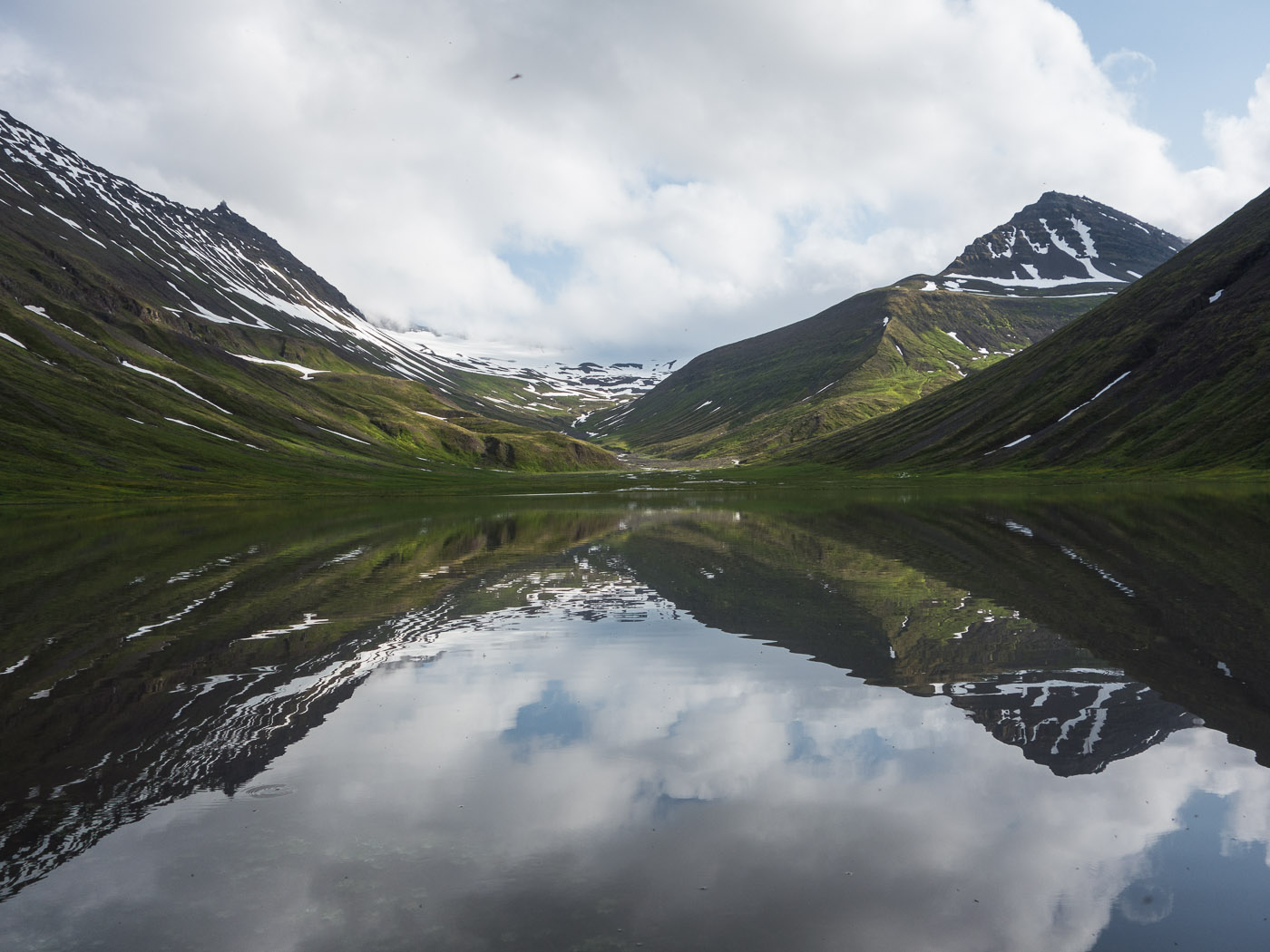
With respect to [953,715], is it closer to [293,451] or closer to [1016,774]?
[1016,774]

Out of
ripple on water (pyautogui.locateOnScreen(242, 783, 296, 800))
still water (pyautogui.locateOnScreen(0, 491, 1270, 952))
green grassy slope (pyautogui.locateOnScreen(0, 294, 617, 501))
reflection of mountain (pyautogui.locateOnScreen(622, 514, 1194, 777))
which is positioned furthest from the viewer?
green grassy slope (pyautogui.locateOnScreen(0, 294, 617, 501))

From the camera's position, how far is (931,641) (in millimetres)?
22031

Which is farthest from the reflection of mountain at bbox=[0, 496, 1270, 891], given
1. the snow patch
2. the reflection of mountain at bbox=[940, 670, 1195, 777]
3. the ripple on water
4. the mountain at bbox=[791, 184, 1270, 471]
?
the snow patch

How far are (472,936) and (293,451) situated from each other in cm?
16405

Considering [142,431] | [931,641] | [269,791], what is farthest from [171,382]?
[931,641]

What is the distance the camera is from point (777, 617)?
86.8 feet

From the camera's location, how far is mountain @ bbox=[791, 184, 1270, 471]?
121 m

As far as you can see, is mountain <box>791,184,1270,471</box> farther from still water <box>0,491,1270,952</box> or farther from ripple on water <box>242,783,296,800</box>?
ripple on water <box>242,783,296,800</box>

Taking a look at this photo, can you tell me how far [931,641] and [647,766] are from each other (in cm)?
1174

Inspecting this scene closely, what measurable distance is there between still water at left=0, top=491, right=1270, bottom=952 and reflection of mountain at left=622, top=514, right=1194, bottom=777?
0.47 feet

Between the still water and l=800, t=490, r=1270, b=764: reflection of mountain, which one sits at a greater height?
the still water

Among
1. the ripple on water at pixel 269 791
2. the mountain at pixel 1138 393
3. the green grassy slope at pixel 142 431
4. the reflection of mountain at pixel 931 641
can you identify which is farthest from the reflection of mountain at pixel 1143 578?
the green grassy slope at pixel 142 431

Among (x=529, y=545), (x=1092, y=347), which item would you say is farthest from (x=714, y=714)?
(x=1092, y=347)

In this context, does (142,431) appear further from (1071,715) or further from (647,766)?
(1071,715)
